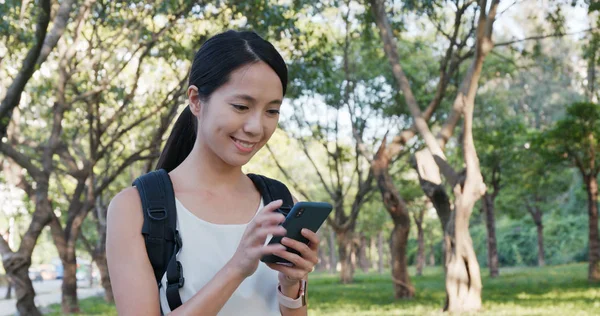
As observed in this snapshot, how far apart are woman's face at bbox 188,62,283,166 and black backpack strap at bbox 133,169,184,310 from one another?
0.22m

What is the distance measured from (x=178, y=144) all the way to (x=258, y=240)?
2.26 feet

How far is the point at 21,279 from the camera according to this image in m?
14.0

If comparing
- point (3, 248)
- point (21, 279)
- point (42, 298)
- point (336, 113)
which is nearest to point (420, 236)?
point (336, 113)

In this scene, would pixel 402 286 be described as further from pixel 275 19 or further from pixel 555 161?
pixel 275 19

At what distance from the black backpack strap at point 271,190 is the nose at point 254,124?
0.72ft

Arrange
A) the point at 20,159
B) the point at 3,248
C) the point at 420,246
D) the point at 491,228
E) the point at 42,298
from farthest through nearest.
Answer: the point at 420,246, the point at 42,298, the point at 491,228, the point at 20,159, the point at 3,248

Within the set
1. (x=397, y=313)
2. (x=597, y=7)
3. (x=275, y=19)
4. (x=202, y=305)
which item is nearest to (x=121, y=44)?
(x=275, y=19)

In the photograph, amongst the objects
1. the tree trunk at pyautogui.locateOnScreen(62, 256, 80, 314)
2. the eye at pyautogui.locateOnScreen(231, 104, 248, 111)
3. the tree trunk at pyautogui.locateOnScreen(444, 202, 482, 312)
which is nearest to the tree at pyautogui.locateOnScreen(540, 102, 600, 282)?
the tree trunk at pyautogui.locateOnScreen(444, 202, 482, 312)

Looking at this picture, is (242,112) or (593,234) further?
(593,234)

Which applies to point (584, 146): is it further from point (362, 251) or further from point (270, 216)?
point (362, 251)

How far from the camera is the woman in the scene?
2.03 meters

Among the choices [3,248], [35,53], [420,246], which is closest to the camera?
[35,53]

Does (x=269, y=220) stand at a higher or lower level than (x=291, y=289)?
higher

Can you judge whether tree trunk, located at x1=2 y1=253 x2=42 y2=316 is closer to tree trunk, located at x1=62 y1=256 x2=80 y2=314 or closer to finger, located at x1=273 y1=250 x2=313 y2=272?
tree trunk, located at x1=62 y1=256 x2=80 y2=314
